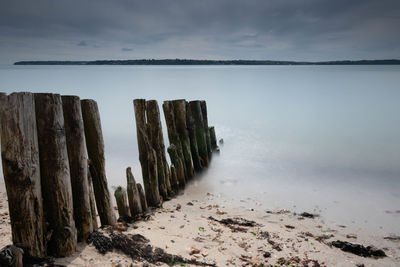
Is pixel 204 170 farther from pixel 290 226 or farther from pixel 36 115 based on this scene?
pixel 36 115

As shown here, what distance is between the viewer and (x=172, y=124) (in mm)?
7941

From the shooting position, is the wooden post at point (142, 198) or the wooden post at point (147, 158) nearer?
the wooden post at point (142, 198)

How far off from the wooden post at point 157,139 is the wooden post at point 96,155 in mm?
2044

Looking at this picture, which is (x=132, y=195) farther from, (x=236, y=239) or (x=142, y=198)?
(x=236, y=239)

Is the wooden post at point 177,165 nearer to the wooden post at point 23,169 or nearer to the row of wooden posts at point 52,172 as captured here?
the row of wooden posts at point 52,172

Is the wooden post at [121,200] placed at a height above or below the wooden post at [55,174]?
below

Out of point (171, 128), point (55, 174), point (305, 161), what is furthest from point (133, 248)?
point (305, 161)

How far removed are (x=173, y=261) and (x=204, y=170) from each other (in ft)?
16.7

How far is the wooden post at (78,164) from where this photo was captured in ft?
12.9

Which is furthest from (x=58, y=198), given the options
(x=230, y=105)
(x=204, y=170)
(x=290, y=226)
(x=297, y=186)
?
(x=230, y=105)

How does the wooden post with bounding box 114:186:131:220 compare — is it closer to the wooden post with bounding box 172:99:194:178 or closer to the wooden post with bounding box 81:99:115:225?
the wooden post with bounding box 81:99:115:225

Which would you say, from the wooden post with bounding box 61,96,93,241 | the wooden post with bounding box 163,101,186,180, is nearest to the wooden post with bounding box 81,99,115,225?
the wooden post with bounding box 61,96,93,241

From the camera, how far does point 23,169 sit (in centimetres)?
333

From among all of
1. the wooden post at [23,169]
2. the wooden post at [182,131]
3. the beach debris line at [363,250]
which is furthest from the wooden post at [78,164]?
the wooden post at [182,131]
